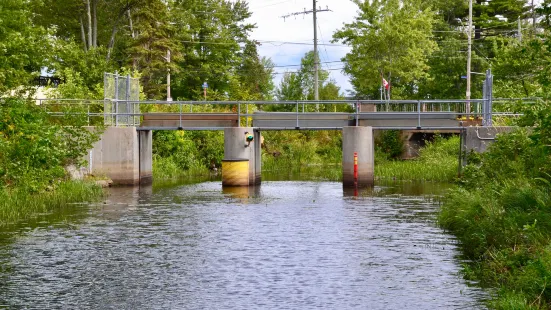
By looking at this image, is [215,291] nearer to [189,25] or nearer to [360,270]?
[360,270]

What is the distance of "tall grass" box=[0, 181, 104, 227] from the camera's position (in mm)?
26648

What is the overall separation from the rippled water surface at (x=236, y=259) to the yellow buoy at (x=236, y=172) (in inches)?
383

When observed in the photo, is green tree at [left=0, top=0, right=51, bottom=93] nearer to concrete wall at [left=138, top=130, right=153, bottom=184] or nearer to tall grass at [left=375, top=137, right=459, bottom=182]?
concrete wall at [left=138, top=130, right=153, bottom=184]

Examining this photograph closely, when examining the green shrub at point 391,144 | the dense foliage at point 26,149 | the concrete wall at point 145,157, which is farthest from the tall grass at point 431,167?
the dense foliage at point 26,149

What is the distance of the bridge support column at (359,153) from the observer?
40.4 m

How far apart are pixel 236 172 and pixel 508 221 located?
24.4m

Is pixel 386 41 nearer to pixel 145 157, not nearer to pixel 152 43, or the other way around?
pixel 152 43

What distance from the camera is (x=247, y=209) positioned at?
30.4m

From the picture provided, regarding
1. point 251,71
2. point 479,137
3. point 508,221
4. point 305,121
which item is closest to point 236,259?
point 508,221

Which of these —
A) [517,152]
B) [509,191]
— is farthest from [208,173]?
[509,191]

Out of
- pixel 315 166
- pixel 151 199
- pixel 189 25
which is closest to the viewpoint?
pixel 151 199

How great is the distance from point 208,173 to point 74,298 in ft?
123

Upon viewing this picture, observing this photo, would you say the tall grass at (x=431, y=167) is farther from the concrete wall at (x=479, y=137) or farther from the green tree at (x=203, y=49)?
the green tree at (x=203, y=49)

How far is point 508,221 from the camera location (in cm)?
1767
